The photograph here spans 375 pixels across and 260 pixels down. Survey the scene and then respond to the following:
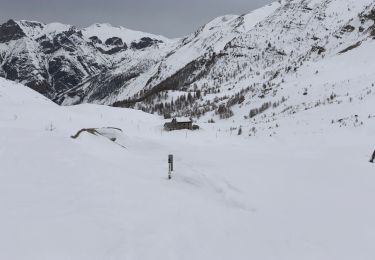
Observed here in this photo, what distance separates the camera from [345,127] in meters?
17.7

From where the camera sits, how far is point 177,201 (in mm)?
8727

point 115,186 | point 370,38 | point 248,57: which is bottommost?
point 115,186

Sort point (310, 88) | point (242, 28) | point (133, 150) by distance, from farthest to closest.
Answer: point (242, 28) → point (310, 88) → point (133, 150)

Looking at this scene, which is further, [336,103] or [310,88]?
[310,88]

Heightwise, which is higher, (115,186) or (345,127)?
(345,127)

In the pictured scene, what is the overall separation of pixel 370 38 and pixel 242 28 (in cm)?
13742

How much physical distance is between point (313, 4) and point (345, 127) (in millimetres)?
114160

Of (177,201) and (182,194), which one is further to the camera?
(182,194)

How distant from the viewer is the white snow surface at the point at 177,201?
667 centimetres

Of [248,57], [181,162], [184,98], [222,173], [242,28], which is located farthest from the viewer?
[242,28]

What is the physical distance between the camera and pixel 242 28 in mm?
183750

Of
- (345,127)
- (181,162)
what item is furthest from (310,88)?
(181,162)

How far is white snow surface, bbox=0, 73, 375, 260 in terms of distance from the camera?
6.67 meters

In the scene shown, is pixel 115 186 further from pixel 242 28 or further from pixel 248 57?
pixel 242 28
